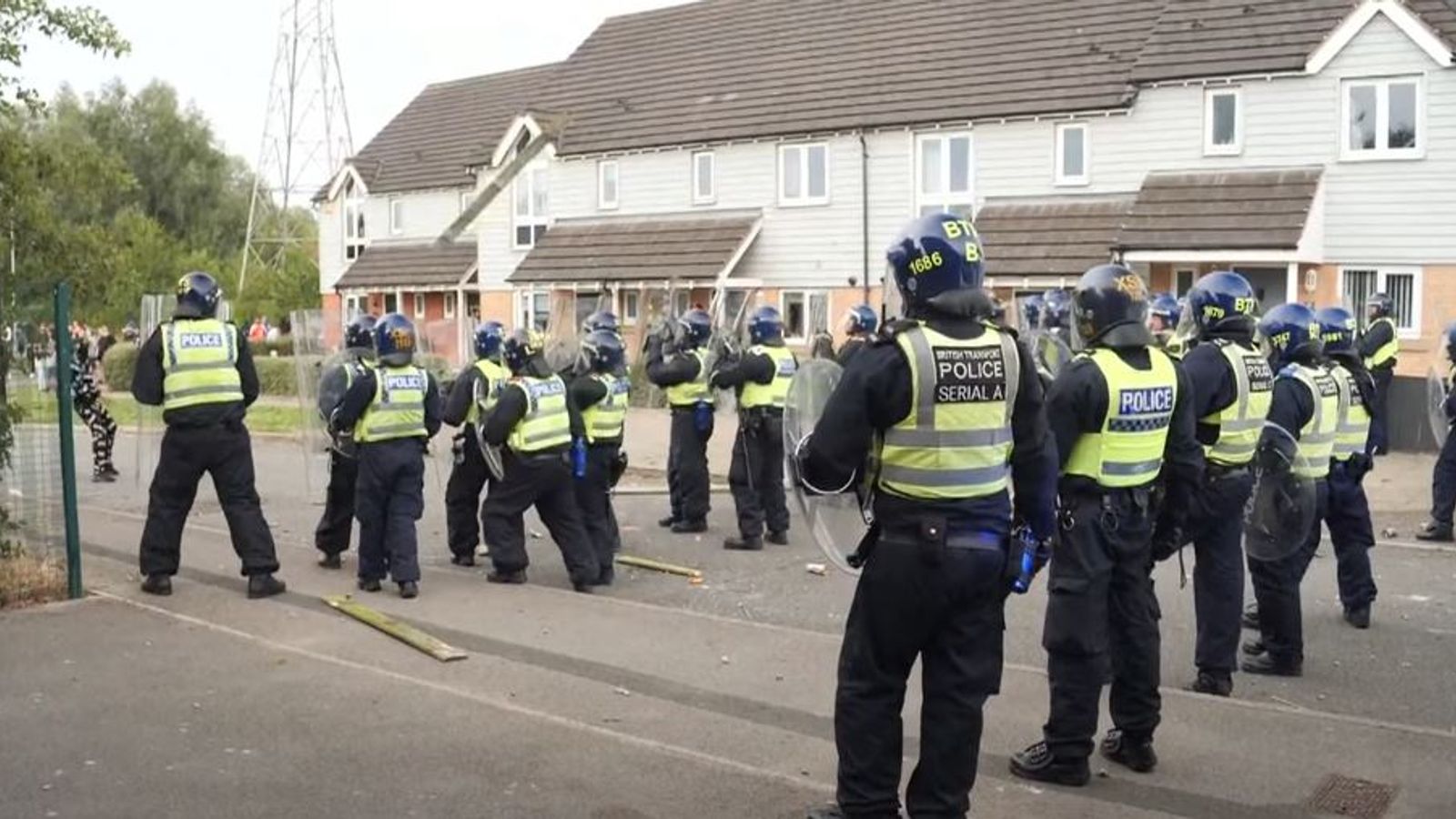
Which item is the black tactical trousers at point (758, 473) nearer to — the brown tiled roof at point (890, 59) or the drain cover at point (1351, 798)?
the drain cover at point (1351, 798)

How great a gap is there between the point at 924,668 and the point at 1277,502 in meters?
3.69

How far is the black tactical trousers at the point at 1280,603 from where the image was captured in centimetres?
789

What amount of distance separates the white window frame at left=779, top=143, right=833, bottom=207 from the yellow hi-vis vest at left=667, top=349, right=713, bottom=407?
16.4m

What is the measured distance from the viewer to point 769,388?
40.1 feet

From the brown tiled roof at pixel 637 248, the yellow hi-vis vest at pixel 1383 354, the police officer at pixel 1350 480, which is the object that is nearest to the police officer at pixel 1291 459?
the police officer at pixel 1350 480

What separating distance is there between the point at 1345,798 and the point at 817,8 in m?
28.0

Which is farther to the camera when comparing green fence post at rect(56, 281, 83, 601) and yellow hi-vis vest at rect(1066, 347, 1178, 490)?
green fence post at rect(56, 281, 83, 601)

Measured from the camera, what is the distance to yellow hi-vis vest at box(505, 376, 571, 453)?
9.95m

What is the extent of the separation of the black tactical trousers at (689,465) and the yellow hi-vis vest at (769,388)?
0.75 m

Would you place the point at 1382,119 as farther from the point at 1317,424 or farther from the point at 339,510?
the point at 339,510

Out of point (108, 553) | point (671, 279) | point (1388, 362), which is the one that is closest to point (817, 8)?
point (671, 279)

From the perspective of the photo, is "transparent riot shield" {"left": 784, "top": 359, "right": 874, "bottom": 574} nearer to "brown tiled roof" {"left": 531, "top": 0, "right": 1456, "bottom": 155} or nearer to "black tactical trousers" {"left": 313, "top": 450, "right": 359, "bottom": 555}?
"black tactical trousers" {"left": 313, "top": 450, "right": 359, "bottom": 555}

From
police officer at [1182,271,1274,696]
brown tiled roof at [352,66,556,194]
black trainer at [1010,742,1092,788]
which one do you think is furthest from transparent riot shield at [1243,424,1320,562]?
brown tiled roof at [352,66,556,194]

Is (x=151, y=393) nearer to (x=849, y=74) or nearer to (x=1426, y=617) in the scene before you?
(x=1426, y=617)
